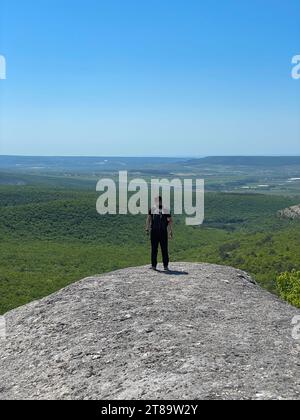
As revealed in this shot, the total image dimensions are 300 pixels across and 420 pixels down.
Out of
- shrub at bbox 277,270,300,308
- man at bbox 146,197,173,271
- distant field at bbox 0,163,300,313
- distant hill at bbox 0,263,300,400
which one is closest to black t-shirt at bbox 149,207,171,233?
man at bbox 146,197,173,271

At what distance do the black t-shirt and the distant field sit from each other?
29.1 metres

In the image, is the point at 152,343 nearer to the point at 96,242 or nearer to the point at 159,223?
the point at 159,223

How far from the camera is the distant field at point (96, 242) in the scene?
54.3 m

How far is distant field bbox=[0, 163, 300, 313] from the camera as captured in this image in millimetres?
54344

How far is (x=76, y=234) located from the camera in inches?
3981

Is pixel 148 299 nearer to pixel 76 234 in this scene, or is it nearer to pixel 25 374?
pixel 25 374

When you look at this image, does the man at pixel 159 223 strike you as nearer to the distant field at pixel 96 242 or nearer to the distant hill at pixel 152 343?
the distant hill at pixel 152 343

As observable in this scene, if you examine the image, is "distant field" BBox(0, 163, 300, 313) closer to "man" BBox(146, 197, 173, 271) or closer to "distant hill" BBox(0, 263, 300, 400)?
"man" BBox(146, 197, 173, 271)

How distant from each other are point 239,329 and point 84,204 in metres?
108

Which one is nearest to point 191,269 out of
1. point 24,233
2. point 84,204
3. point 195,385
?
point 195,385

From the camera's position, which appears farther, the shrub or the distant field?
the distant field

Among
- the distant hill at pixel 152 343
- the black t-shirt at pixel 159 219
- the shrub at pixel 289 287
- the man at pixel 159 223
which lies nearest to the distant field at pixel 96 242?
→ the shrub at pixel 289 287

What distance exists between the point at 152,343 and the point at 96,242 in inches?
3414

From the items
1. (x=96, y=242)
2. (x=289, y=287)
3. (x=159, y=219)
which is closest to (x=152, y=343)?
(x=159, y=219)
